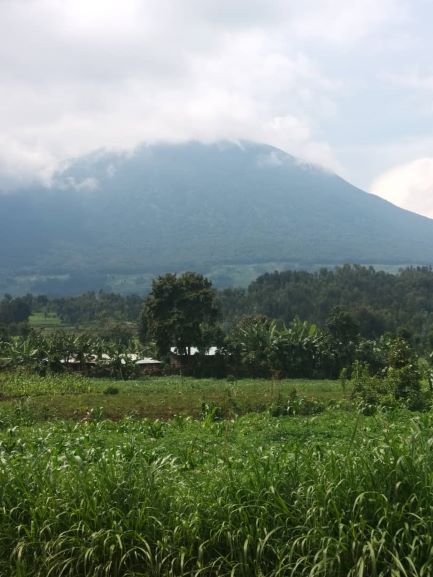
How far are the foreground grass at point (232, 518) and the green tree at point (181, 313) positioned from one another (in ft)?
120

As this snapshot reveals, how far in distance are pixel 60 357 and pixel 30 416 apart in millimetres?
23980

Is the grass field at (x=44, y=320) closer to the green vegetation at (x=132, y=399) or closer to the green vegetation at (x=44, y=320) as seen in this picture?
the green vegetation at (x=44, y=320)

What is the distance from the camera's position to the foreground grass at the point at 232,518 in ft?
15.8

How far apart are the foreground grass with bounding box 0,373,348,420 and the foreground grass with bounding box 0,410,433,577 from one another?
10688 millimetres

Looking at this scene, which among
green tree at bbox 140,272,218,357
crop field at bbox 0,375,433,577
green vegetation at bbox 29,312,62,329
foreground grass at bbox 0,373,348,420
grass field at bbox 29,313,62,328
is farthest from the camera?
green vegetation at bbox 29,312,62,329

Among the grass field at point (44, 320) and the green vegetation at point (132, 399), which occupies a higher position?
the grass field at point (44, 320)

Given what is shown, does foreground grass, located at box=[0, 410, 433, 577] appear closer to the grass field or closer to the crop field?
the crop field

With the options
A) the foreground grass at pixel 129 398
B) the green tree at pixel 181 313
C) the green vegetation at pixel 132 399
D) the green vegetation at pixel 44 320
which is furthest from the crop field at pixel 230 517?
the green vegetation at pixel 44 320

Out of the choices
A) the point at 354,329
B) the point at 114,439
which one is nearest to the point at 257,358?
the point at 354,329

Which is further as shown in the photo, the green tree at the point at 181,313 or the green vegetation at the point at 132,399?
the green tree at the point at 181,313

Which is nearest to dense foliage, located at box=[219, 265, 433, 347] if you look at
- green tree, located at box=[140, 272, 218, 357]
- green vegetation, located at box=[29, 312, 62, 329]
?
green vegetation, located at box=[29, 312, 62, 329]

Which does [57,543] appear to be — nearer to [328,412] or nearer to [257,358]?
[328,412]

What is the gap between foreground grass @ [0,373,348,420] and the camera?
1838 cm

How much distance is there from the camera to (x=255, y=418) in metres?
15.3
